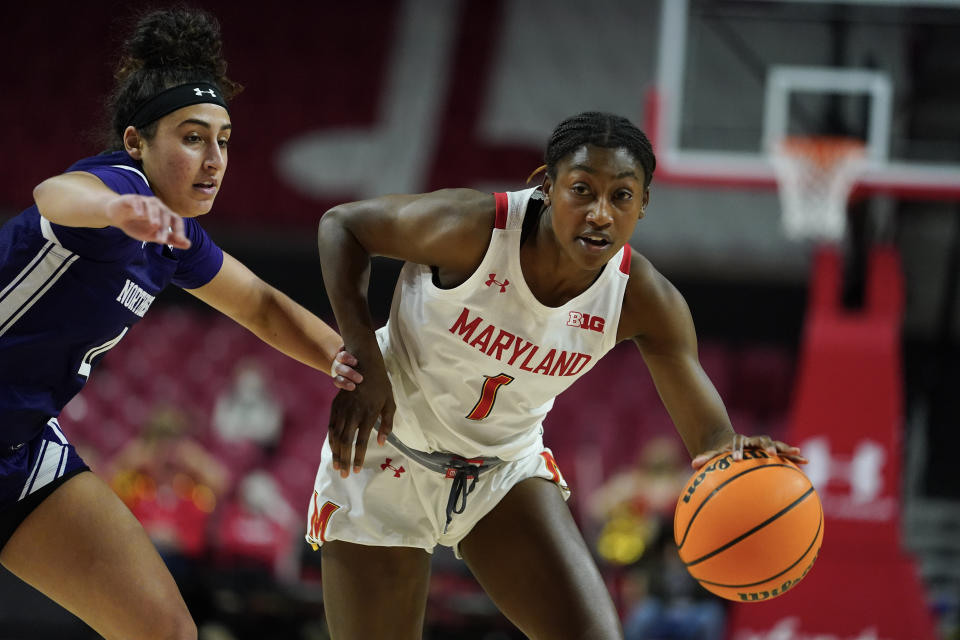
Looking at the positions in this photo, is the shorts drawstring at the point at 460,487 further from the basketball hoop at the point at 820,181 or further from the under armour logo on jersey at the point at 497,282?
the basketball hoop at the point at 820,181

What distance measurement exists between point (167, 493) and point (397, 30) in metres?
6.38

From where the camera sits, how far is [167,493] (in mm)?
8703

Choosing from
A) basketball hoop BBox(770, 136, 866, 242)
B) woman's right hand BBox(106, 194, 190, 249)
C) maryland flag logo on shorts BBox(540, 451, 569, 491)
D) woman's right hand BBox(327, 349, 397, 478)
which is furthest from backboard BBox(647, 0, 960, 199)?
woman's right hand BBox(106, 194, 190, 249)

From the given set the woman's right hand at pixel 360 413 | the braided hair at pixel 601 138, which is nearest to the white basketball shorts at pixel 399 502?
the woman's right hand at pixel 360 413

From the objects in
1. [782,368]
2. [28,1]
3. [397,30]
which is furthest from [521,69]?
[28,1]

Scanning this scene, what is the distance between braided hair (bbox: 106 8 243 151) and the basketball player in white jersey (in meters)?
0.57

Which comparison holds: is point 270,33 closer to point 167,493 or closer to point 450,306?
point 167,493

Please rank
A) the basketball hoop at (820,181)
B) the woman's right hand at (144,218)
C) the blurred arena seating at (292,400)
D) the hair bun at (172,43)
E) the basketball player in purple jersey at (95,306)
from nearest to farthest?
the woman's right hand at (144,218) → the basketball player in purple jersey at (95,306) → the hair bun at (172,43) → the basketball hoop at (820,181) → the blurred arena seating at (292,400)

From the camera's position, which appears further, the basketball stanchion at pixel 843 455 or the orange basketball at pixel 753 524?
the basketball stanchion at pixel 843 455

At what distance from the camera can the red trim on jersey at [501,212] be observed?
3.18 meters

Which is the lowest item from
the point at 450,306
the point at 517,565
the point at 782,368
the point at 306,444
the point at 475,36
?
the point at 306,444

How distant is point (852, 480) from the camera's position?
7.32 m

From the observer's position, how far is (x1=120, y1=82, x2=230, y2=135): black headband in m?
2.98

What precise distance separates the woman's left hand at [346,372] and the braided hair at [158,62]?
780mm
